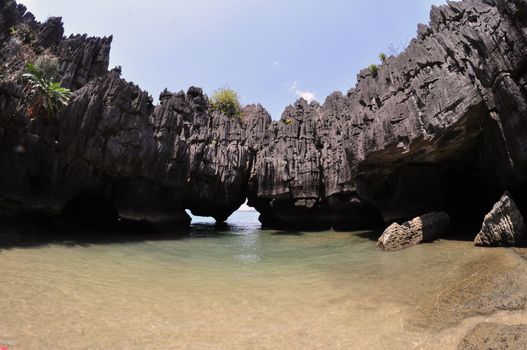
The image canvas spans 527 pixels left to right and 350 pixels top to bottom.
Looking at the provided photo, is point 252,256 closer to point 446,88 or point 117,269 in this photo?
point 117,269

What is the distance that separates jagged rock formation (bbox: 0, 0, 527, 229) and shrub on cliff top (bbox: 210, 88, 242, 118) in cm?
587

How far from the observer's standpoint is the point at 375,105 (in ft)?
52.6

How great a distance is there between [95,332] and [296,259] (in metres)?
7.87

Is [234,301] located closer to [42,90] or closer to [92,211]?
[42,90]

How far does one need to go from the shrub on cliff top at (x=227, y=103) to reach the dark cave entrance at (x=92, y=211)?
54.5ft

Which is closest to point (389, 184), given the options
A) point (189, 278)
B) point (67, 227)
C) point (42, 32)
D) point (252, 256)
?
point (252, 256)

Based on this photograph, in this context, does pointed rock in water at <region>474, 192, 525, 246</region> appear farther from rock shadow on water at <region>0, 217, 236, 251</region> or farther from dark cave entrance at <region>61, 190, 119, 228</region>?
dark cave entrance at <region>61, 190, 119, 228</region>

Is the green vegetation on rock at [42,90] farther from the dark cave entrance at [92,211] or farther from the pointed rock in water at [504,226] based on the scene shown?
the pointed rock in water at [504,226]

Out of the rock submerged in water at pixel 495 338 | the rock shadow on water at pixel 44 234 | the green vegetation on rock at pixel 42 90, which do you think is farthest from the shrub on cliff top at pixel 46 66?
the rock submerged in water at pixel 495 338

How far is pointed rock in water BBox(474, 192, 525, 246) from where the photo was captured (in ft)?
29.5

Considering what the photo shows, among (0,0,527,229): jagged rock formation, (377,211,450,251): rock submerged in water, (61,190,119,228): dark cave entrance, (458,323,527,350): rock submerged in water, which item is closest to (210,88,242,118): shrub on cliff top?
(0,0,527,229): jagged rock formation

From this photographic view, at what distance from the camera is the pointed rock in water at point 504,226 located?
29.5ft

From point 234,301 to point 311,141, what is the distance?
20.4 metres

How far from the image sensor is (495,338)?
4.01 meters
